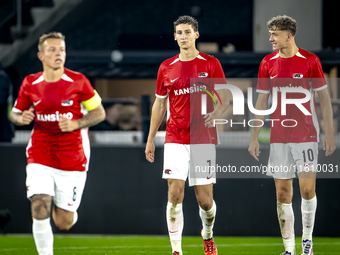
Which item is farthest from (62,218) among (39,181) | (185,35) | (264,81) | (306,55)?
(306,55)

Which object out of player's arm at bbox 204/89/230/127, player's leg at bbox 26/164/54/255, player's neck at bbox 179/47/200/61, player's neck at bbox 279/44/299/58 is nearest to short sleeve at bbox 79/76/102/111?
player's leg at bbox 26/164/54/255

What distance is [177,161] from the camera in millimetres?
4773

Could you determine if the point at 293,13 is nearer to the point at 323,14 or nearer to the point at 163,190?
the point at 323,14

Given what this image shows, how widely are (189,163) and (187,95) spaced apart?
25.9 inches

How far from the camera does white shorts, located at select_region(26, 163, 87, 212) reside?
4.44 meters

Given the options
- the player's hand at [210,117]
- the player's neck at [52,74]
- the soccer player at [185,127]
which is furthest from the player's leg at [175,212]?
the player's neck at [52,74]

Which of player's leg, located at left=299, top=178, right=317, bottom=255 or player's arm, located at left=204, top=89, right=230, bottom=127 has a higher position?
player's arm, located at left=204, top=89, right=230, bottom=127

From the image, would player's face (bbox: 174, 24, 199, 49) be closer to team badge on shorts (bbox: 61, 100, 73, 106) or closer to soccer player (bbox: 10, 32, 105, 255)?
soccer player (bbox: 10, 32, 105, 255)

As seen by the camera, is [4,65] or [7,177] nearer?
[7,177]

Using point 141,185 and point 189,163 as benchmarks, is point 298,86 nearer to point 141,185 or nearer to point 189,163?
point 189,163

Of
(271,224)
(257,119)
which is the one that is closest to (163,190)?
(271,224)

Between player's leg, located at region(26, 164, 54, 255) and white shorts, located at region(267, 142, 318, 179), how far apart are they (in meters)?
2.19

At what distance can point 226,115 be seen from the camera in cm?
660

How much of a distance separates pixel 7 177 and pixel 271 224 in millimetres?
3490
